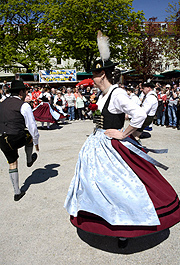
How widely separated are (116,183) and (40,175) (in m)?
2.91

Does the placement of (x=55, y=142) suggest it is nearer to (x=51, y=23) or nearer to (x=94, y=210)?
(x=94, y=210)

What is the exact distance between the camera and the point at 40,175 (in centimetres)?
496

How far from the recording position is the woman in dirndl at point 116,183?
7.68 feet

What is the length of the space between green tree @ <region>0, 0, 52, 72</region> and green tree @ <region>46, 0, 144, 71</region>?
2486 mm

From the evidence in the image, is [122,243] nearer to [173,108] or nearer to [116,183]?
[116,183]

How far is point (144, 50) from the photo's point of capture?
87.8ft

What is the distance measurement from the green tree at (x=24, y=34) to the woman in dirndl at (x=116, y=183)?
24262 millimetres

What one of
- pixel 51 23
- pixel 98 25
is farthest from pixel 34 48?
pixel 98 25

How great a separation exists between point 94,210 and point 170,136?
22.7 ft

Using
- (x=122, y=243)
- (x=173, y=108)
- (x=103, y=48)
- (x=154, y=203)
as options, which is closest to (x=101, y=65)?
(x=103, y=48)

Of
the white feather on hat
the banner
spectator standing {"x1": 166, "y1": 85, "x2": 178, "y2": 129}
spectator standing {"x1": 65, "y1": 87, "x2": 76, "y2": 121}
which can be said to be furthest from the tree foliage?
the white feather on hat

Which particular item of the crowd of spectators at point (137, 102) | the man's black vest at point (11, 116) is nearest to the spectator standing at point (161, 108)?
the crowd of spectators at point (137, 102)

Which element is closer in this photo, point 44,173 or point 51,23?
point 44,173

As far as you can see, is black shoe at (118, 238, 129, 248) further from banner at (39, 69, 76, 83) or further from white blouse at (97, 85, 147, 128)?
banner at (39, 69, 76, 83)
